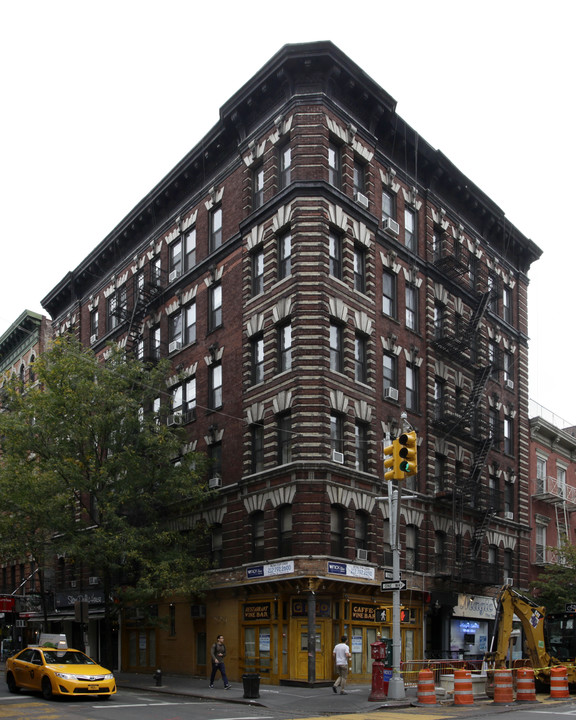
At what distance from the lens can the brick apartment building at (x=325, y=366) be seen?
1243 inches

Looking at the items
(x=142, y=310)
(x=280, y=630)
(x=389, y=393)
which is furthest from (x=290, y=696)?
(x=142, y=310)

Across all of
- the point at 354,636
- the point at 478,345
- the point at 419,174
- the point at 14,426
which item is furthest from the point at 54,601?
the point at 419,174

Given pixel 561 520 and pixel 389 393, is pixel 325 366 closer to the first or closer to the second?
pixel 389 393

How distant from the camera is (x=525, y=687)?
2550 centimetres

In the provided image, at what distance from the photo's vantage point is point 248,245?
118ft

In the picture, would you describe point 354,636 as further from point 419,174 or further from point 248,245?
point 419,174

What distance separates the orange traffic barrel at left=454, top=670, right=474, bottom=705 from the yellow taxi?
9909mm

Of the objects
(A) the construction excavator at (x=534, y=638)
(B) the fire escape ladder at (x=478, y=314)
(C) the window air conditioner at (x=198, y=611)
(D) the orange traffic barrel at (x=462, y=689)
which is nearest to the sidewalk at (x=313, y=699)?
(D) the orange traffic barrel at (x=462, y=689)

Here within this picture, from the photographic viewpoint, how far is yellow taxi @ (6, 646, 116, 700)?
2338 centimetres

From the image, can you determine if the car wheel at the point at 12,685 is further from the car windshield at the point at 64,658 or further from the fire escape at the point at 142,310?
the fire escape at the point at 142,310

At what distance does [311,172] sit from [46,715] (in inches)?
868

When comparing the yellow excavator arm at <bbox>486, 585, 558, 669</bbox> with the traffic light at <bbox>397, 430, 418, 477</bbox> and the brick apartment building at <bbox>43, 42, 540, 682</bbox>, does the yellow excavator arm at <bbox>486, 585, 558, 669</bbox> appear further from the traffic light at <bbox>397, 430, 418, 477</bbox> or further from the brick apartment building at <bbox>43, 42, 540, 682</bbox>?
the traffic light at <bbox>397, 430, 418, 477</bbox>

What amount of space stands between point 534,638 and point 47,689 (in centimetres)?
1579

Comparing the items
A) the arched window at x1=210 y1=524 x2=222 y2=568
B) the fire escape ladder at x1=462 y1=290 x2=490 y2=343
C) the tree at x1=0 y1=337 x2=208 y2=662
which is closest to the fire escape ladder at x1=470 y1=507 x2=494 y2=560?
the fire escape ladder at x1=462 y1=290 x2=490 y2=343
